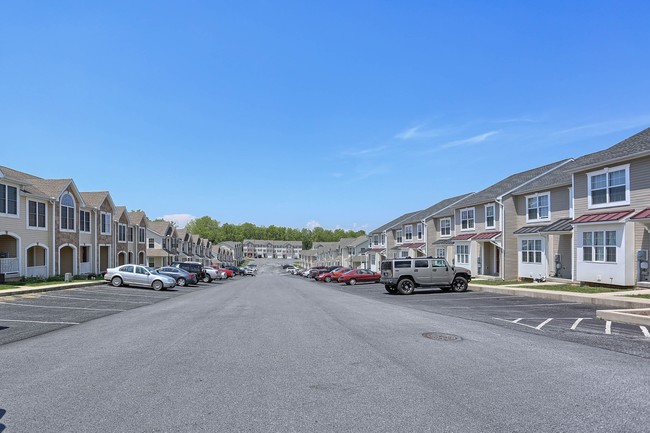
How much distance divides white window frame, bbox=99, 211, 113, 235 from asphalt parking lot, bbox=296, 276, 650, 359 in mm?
33999

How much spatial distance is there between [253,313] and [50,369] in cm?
780

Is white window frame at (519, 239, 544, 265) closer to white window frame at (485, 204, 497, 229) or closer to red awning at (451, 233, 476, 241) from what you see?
white window frame at (485, 204, 497, 229)

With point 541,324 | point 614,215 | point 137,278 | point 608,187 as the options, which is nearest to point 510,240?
point 608,187

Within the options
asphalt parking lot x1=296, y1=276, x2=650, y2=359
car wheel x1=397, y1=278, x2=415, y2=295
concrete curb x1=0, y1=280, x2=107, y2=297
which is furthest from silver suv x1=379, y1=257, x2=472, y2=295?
concrete curb x1=0, y1=280, x2=107, y2=297

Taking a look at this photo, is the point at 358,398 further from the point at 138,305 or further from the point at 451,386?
the point at 138,305

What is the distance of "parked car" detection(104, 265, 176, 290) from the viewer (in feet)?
97.1

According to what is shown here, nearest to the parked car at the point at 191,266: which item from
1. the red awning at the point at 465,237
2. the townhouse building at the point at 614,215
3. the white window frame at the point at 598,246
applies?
the red awning at the point at 465,237

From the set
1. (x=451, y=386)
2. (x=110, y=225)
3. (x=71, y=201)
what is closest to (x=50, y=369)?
(x=451, y=386)

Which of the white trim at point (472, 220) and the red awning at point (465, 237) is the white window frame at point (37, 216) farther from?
the white trim at point (472, 220)

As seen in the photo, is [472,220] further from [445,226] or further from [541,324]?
[541,324]

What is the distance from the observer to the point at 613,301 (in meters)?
16.5

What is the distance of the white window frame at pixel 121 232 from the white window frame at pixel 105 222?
9.41 ft

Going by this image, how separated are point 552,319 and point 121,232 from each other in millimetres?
45259

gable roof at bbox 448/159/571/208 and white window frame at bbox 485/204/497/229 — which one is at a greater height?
gable roof at bbox 448/159/571/208
